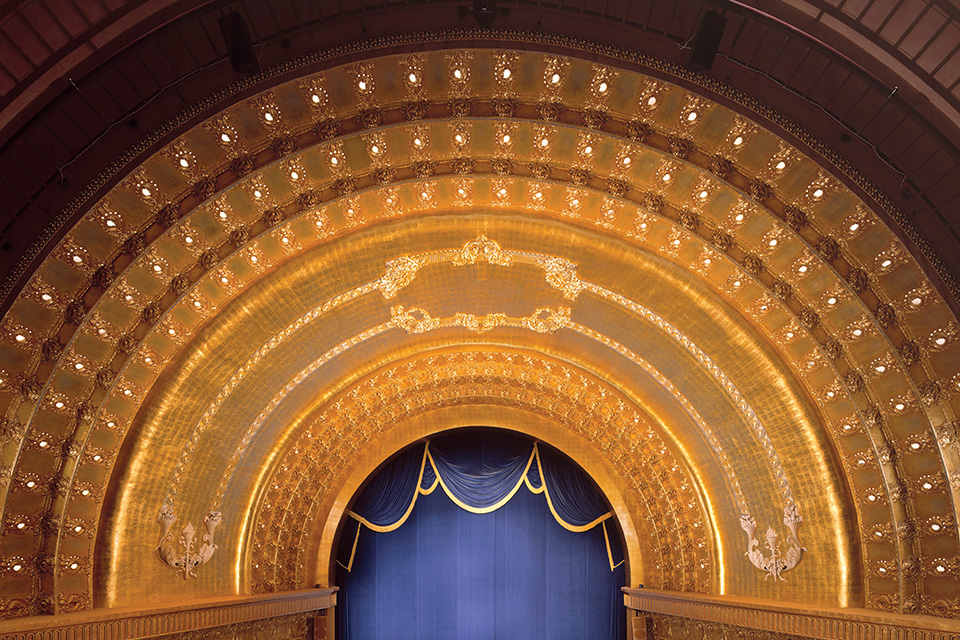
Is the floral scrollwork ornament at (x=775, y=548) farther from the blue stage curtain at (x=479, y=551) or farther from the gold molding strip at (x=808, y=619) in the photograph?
the blue stage curtain at (x=479, y=551)

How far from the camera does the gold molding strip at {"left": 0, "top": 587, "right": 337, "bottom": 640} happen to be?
8.23 metres

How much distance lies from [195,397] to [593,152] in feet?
23.3

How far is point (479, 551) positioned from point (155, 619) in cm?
863

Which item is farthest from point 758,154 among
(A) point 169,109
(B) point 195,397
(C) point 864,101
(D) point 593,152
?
(B) point 195,397

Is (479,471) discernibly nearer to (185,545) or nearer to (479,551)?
(479,551)

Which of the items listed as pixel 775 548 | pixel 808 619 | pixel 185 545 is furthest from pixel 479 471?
pixel 808 619

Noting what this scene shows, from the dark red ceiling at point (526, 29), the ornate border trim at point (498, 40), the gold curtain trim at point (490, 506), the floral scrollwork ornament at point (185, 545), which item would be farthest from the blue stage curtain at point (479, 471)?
the dark red ceiling at point (526, 29)

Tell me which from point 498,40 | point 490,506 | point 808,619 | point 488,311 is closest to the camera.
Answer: point 498,40

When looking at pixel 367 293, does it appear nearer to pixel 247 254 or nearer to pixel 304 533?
pixel 247 254

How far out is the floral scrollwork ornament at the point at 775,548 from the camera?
10.4 metres

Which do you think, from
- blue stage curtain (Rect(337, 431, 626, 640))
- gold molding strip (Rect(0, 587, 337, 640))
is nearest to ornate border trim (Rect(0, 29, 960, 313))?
gold molding strip (Rect(0, 587, 337, 640))

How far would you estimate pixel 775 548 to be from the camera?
10.8 m

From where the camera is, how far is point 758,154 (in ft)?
25.8

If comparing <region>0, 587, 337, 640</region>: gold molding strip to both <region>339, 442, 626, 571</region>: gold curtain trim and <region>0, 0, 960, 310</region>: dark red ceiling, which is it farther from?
<region>0, 0, 960, 310</region>: dark red ceiling
